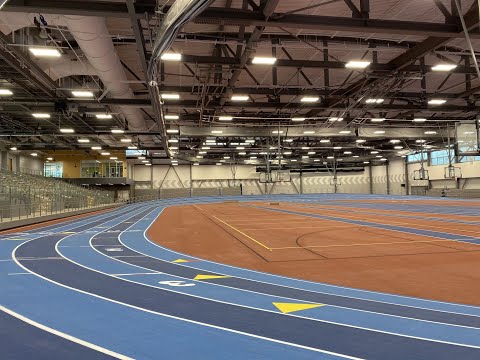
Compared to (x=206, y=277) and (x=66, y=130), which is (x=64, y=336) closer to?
(x=206, y=277)

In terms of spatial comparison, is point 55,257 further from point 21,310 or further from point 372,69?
point 372,69

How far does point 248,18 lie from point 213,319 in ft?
27.8

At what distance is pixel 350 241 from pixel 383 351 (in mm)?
9595

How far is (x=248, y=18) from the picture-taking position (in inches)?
424

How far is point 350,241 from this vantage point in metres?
13.4

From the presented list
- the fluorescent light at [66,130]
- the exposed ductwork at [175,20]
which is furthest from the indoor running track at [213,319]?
the fluorescent light at [66,130]

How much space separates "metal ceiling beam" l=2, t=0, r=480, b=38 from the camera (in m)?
9.52

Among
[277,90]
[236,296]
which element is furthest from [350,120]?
[236,296]

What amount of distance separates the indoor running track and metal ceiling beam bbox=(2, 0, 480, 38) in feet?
20.8

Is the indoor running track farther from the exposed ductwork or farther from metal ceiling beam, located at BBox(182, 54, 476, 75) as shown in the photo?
metal ceiling beam, located at BBox(182, 54, 476, 75)

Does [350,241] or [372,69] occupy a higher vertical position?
[372,69]

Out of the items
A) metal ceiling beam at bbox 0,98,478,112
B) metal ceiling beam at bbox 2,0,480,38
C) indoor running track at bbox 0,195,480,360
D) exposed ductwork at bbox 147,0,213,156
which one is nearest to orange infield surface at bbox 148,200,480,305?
indoor running track at bbox 0,195,480,360

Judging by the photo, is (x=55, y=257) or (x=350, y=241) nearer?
(x=55, y=257)

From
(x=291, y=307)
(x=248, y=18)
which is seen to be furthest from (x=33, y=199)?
(x=291, y=307)
